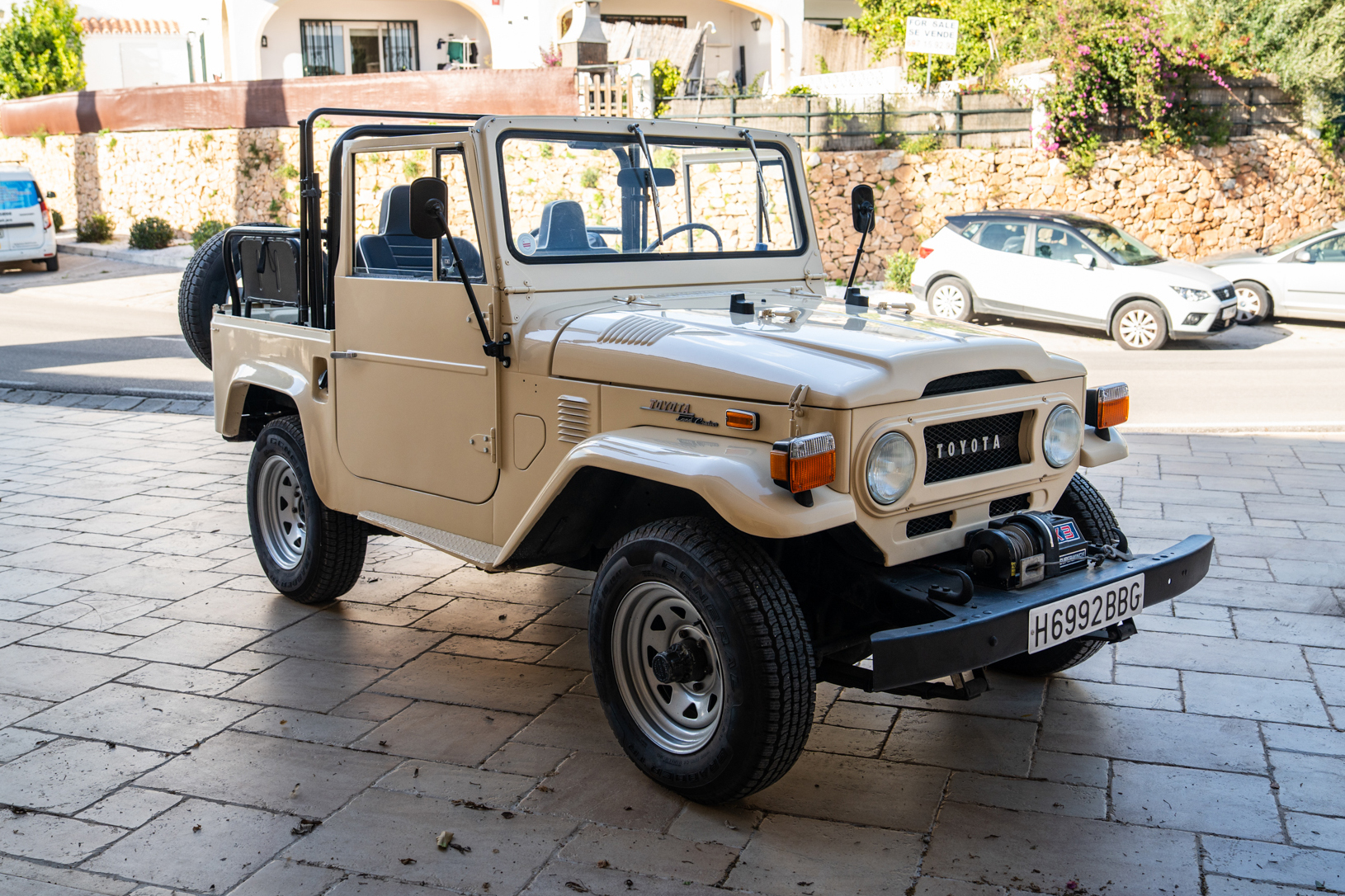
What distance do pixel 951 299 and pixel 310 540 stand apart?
11943 millimetres

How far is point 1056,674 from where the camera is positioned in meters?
4.68

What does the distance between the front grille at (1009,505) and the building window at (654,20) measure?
26.5 metres

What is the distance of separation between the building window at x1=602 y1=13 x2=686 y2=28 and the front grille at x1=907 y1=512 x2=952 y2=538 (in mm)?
26734

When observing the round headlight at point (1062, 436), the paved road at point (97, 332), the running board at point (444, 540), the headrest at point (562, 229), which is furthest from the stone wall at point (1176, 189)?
the round headlight at point (1062, 436)

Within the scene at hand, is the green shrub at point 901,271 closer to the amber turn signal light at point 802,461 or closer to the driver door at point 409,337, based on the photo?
the driver door at point 409,337

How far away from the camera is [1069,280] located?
570 inches

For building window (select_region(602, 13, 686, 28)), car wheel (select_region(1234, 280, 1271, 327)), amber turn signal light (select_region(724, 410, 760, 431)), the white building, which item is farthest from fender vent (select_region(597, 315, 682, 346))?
building window (select_region(602, 13, 686, 28))

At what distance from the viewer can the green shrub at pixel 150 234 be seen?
77.2 ft

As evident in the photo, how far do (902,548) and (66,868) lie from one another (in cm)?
260

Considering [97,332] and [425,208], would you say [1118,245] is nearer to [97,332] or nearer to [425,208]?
[425,208]

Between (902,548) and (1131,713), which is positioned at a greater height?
(902,548)

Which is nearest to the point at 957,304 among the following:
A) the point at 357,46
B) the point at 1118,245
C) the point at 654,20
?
the point at 1118,245

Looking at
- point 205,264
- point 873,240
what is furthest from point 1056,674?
point 873,240

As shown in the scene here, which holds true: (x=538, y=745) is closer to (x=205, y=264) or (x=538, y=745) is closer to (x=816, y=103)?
(x=205, y=264)
